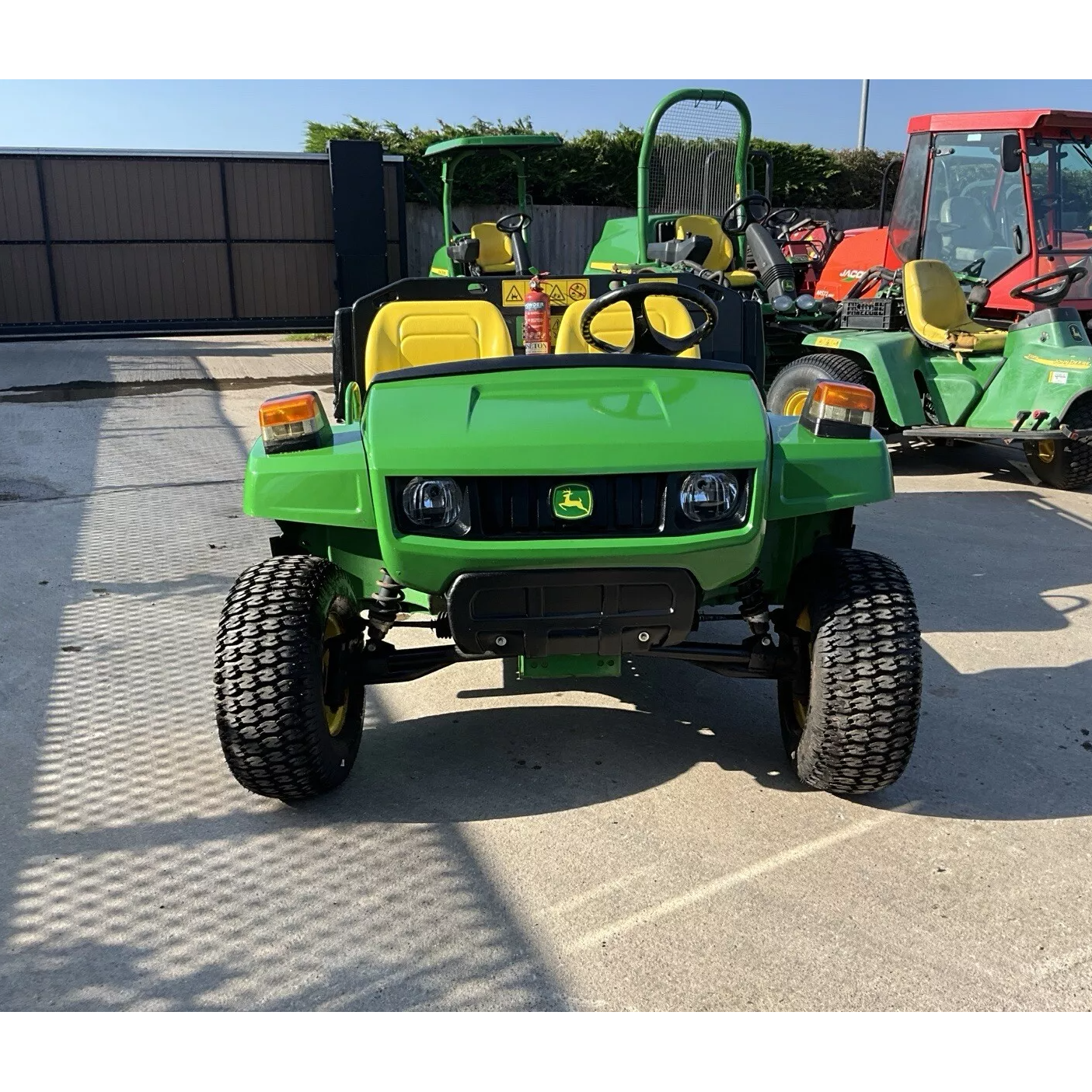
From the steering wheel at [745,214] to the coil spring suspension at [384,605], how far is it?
653 centimetres

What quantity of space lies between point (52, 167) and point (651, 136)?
8541mm

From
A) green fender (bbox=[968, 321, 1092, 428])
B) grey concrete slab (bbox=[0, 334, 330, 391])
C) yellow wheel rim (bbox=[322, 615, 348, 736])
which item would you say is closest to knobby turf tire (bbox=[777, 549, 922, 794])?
yellow wheel rim (bbox=[322, 615, 348, 736])

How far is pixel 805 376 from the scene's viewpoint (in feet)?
22.9

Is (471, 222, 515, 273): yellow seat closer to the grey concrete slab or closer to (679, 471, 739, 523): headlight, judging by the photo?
the grey concrete slab

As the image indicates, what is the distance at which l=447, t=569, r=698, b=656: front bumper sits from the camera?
2.47 meters

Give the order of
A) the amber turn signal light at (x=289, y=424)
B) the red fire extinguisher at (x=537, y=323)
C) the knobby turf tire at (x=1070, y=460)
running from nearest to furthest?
the amber turn signal light at (x=289, y=424), the red fire extinguisher at (x=537, y=323), the knobby turf tire at (x=1070, y=460)

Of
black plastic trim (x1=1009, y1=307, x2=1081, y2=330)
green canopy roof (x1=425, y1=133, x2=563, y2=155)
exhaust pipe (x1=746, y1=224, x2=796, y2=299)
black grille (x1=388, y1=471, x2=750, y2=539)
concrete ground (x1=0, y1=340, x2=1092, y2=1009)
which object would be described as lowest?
concrete ground (x1=0, y1=340, x2=1092, y2=1009)

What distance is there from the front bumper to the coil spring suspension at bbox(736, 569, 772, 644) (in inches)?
11.4

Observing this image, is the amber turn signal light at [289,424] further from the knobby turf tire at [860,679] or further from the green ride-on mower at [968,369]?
the green ride-on mower at [968,369]

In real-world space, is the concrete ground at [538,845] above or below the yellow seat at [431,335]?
below

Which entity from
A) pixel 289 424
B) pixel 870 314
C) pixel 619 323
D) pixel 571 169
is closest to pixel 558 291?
pixel 619 323

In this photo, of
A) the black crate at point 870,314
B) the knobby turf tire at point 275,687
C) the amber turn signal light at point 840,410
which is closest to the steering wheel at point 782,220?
the black crate at point 870,314

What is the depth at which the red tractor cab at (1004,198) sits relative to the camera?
7.52 metres

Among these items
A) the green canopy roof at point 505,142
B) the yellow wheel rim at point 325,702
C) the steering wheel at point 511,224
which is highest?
the green canopy roof at point 505,142
